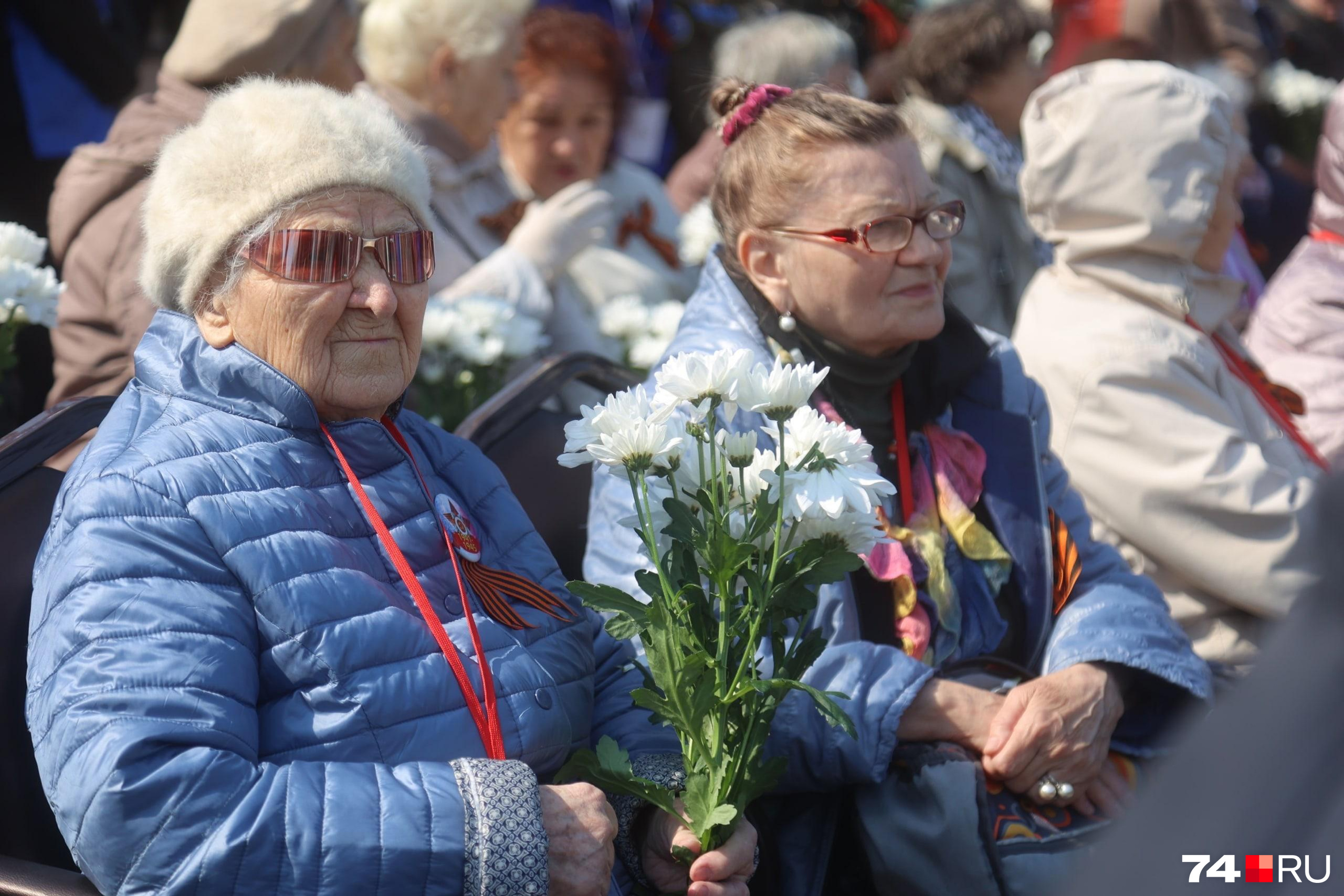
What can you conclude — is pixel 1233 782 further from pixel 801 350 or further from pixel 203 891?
pixel 801 350

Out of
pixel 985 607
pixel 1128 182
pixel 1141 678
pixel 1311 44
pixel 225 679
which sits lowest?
pixel 1311 44

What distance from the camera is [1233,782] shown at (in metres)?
1.06

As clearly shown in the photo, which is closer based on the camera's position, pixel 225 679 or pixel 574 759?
pixel 225 679

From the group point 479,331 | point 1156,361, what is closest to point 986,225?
point 1156,361

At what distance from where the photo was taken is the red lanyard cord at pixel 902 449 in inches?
118

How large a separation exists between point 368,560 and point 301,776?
378mm

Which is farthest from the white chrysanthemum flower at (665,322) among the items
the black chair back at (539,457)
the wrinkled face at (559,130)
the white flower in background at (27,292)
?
the white flower in background at (27,292)

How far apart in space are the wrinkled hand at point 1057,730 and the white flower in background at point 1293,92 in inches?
282

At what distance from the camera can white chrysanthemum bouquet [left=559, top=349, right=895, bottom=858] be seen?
218cm

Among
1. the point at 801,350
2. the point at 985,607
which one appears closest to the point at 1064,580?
the point at 985,607

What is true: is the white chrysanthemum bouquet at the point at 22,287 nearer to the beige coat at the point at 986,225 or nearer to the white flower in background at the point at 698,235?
the white flower in background at the point at 698,235

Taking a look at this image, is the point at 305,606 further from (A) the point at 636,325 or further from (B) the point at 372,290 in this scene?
(A) the point at 636,325

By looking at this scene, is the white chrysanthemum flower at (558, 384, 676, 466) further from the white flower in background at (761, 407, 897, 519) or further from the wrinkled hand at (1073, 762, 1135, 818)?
the wrinkled hand at (1073, 762, 1135, 818)

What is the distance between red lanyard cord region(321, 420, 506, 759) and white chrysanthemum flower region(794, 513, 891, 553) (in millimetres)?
517
